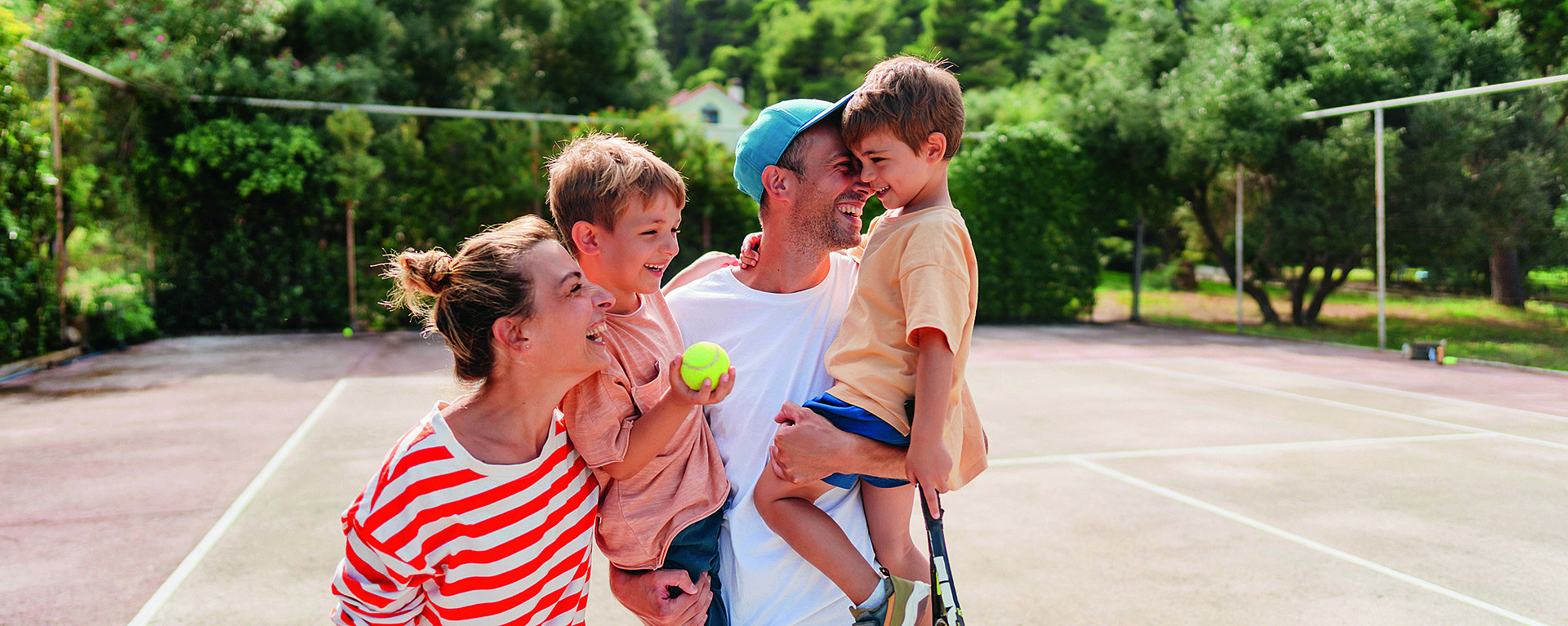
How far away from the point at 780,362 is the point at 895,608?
0.53 meters

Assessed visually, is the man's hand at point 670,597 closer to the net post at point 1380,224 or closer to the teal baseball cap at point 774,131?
the teal baseball cap at point 774,131

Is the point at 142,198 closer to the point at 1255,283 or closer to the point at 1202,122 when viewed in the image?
the point at 1202,122

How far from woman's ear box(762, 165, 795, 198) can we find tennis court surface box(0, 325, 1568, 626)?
736 millimetres

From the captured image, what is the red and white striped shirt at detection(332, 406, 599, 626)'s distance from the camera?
59.1 inches

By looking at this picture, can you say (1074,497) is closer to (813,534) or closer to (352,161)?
(813,534)

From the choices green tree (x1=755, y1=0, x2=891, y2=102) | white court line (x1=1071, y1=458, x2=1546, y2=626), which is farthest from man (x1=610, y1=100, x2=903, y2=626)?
green tree (x1=755, y1=0, x2=891, y2=102)

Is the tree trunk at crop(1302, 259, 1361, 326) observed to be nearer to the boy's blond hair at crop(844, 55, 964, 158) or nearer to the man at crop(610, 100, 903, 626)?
the boy's blond hair at crop(844, 55, 964, 158)

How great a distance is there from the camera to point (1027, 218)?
16.6 metres

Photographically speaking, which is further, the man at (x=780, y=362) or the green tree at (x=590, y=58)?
the green tree at (x=590, y=58)

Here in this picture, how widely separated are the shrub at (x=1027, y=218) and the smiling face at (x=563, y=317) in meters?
15.2

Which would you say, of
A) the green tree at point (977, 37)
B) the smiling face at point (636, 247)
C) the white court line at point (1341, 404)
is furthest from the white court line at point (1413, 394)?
the green tree at point (977, 37)

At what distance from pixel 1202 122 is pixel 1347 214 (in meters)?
2.54

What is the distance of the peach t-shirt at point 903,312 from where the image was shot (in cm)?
174

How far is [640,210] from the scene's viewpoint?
165 cm
